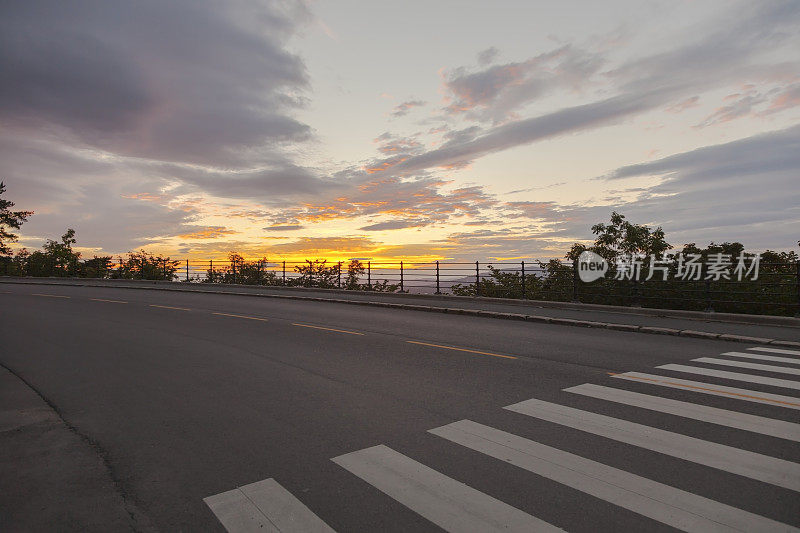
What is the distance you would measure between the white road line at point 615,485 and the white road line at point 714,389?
3.45 m

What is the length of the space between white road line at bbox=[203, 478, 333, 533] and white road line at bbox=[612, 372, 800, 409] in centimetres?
579

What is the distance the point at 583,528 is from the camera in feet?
10.7

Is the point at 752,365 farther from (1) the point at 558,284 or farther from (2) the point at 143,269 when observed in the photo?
(2) the point at 143,269

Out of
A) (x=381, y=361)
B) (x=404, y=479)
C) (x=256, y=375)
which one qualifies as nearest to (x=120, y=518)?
(x=404, y=479)

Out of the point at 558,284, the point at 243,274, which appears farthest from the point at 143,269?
the point at 558,284

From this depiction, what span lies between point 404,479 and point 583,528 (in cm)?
145

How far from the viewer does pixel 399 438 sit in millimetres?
4918

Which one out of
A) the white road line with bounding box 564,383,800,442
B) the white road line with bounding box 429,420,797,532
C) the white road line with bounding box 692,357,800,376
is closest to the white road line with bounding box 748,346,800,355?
the white road line with bounding box 692,357,800,376

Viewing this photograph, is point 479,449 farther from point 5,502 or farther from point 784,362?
point 784,362

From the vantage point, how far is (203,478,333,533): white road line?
11.0 ft

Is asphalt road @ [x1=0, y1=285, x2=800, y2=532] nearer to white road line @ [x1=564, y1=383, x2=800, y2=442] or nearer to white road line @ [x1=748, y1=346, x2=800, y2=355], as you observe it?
white road line @ [x1=564, y1=383, x2=800, y2=442]

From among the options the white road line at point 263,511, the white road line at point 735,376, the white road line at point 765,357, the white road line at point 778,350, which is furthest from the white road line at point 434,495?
the white road line at point 778,350

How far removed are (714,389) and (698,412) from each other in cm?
136

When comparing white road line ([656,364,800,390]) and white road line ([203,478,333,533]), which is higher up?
white road line ([656,364,800,390])
